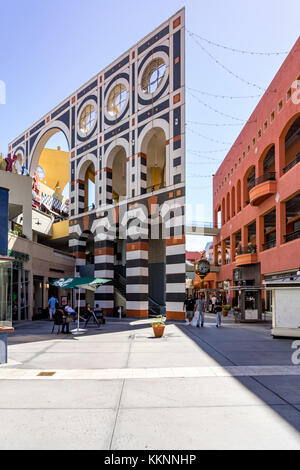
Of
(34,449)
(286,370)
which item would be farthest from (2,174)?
(34,449)

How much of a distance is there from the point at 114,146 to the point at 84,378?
85.6ft

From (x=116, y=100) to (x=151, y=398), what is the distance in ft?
99.7

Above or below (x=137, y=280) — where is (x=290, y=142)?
above

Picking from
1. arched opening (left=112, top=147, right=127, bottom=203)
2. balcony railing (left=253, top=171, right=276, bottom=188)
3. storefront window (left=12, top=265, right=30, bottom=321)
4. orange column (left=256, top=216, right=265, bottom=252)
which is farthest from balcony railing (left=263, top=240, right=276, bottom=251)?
storefront window (left=12, top=265, right=30, bottom=321)

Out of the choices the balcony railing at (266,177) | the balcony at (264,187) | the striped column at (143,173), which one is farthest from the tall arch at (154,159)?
the balcony railing at (266,177)

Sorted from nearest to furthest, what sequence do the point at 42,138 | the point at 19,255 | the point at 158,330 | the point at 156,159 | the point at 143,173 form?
the point at 158,330, the point at 19,255, the point at 143,173, the point at 156,159, the point at 42,138

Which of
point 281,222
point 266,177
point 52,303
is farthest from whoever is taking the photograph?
point 266,177

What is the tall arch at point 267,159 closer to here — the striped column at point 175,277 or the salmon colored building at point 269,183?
the salmon colored building at point 269,183

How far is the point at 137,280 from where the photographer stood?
29.4 meters

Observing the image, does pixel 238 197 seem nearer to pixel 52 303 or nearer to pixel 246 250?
pixel 246 250

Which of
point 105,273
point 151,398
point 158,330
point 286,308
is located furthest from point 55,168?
point 151,398

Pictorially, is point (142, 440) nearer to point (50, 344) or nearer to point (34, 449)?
point (34, 449)

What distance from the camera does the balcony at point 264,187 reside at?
28.0 meters

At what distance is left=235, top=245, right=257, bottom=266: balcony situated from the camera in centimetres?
3406
